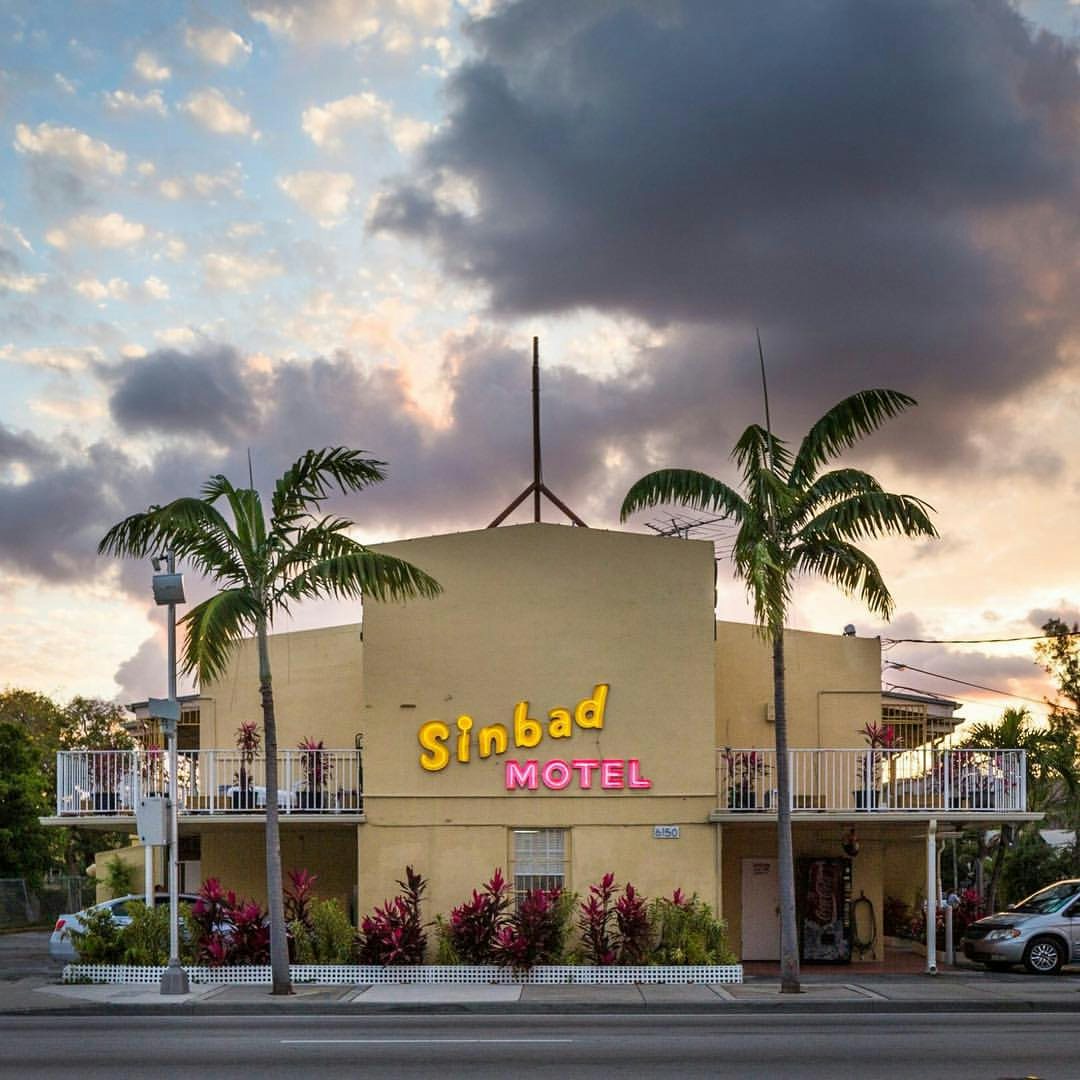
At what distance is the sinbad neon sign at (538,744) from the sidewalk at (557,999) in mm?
3708

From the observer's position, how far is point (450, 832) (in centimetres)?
2623

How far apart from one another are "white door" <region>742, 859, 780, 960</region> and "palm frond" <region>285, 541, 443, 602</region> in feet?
32.7

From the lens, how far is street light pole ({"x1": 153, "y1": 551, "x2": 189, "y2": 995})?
22.6 m

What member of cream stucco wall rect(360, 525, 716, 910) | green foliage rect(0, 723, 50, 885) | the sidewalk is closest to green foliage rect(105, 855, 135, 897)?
green foliage rect(0, 723, 50, 885)

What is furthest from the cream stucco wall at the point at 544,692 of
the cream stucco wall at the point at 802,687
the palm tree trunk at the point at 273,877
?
the cream stucco wall at the point at 802,687

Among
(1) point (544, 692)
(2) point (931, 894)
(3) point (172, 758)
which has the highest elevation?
(1) point (544, 692)

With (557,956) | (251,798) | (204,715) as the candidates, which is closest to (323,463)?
(251,798)

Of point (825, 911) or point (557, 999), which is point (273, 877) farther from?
point (825, 911)

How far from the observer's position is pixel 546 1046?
16594 mm

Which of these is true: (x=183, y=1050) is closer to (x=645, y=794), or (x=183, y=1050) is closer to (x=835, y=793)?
(x=645, y=794)

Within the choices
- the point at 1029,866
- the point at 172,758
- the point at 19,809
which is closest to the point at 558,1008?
the point at 172,758

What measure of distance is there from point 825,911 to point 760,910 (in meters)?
1.23

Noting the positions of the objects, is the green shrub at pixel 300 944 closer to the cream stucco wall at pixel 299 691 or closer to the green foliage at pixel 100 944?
the green foliage at pixel 100 944

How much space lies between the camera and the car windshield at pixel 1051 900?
26.8m
